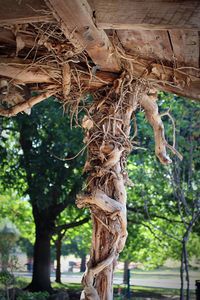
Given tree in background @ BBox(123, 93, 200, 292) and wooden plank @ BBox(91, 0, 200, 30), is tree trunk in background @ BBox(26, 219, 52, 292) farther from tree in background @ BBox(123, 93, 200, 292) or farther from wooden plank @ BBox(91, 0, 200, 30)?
wooden plank @ BBox(91, 0, 200, 30)

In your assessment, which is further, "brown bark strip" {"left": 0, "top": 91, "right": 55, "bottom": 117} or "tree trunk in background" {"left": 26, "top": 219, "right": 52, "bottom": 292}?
"tree trunk in background" {"left": 26, "top": 219, "right": 52, "bottom": 292}

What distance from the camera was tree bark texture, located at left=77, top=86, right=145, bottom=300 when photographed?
199cm

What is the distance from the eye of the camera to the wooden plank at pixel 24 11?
1.68 metres

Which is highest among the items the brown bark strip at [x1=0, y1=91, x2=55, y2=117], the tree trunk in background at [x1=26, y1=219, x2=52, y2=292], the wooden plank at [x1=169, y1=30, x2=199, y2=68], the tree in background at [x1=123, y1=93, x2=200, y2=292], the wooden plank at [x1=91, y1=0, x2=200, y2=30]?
the tree in background at [x1=123, y1=93, x2=200, y2=292]

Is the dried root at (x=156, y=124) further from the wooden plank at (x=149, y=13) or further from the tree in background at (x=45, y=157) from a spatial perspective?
the tree in background at (x=45, y=157)

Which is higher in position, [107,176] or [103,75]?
[103,75]

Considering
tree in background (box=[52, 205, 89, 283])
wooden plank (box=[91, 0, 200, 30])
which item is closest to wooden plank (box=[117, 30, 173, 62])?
wooden plank (box=[91, 0, 200, 30])

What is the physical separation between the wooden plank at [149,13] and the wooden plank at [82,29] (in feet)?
0.20

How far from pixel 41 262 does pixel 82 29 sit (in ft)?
36.7

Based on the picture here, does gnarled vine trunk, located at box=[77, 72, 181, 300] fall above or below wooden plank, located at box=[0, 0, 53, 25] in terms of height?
below

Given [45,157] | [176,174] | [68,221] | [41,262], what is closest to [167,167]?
[176,174]

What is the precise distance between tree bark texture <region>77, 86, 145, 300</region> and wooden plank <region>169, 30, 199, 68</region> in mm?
276

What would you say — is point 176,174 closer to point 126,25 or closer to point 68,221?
point 126,25

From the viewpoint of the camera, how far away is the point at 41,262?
12.2 metres
